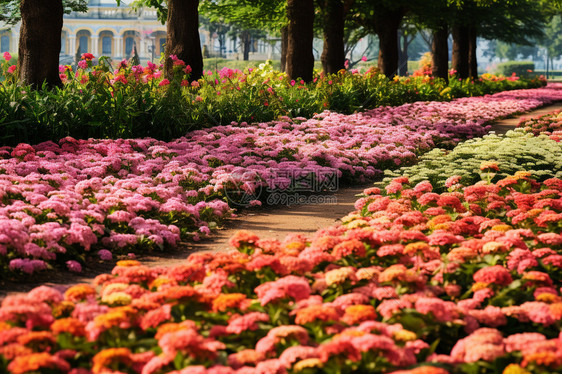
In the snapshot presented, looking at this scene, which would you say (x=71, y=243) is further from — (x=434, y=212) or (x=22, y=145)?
(x=22, y=145)

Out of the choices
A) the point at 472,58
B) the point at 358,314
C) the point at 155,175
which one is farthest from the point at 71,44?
the point at 358,314

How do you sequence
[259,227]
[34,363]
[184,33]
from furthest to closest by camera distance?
1. [184,33]
2. [259,227]
3. [34,363]

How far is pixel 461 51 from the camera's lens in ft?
104

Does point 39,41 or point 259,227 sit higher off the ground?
point 39,41

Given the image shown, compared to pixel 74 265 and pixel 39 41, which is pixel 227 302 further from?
pixel 39 41

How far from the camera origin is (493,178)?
8.01 m

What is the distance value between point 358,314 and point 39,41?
9.01 meters

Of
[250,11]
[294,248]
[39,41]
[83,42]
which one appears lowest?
[294,248]

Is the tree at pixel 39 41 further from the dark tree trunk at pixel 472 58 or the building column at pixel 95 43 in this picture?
the building column at pixel 95 43

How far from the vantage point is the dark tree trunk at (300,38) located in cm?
1670

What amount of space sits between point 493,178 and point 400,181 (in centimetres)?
143

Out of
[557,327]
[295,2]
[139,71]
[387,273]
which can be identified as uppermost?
[295,2]

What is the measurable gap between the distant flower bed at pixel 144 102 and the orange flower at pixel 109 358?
6876 millimetres

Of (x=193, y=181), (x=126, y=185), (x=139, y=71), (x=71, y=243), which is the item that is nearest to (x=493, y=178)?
(x=193, y=181)
